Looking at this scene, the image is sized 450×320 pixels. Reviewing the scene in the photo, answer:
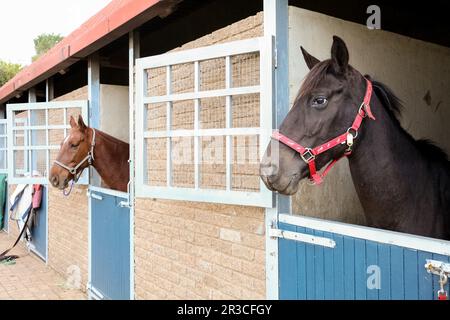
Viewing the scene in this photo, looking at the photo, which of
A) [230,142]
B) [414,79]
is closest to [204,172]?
[230,142]

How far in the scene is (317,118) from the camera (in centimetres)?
197

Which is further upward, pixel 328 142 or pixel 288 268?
pixel 328 142

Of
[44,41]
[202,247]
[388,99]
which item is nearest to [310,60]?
[388,99]

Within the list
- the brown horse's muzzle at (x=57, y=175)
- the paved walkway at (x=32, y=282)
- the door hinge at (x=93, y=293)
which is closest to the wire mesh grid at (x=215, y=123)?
the brown horse's muzzle at (x=57, y=175)

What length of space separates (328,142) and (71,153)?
3.18 m

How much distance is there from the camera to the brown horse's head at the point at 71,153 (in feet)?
14.1

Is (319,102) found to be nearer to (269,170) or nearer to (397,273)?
(269,170)

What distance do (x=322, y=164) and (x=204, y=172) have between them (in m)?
0.98

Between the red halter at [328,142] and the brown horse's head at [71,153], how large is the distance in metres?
2.99

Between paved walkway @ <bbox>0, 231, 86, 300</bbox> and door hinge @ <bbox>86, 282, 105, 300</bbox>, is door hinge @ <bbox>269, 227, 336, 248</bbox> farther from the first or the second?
paved walkway @ <bbox>0, 231, 86, 300</bbox>

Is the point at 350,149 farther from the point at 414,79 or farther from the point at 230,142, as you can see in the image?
the point at 414,79

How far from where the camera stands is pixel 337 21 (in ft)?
8.66

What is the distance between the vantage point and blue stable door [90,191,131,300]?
397cm
